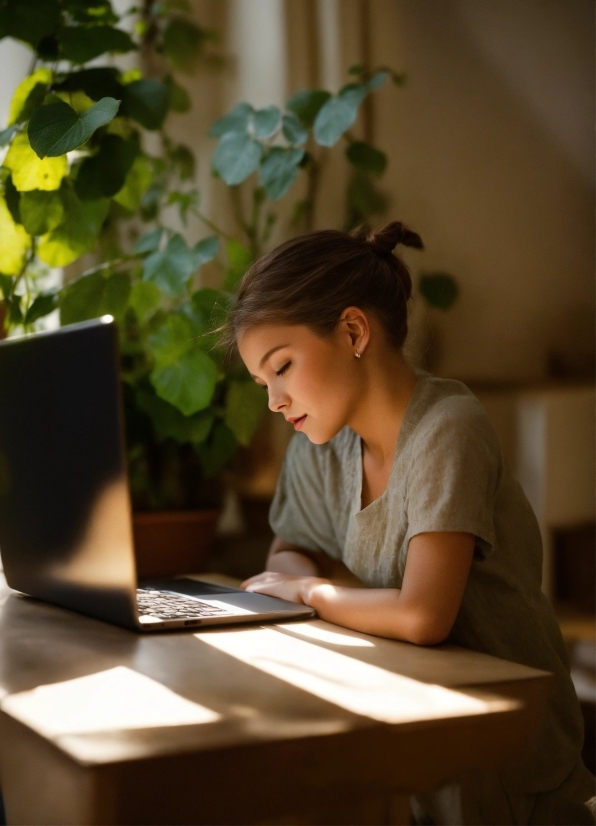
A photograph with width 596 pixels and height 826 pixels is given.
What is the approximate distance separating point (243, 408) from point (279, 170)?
1.71 feet

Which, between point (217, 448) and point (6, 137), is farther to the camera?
point (217, 448)

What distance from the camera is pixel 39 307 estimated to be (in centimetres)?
170

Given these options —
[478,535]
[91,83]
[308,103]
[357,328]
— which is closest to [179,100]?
[308,103]

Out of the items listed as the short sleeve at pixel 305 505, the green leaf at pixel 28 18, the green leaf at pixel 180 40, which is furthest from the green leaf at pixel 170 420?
the green leaf at pixel 180 40

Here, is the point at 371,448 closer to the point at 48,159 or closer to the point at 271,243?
the point at 48,159

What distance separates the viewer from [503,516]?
1.21 metres

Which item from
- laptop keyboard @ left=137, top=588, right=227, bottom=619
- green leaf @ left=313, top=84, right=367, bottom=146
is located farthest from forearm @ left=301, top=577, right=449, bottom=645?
green leaf @ left=313, top=84, right=367, bottom=146

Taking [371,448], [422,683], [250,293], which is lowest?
[422,683]

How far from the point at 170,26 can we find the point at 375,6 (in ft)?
1.82

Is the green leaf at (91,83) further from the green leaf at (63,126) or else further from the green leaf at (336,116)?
the green leaf at (336,116)

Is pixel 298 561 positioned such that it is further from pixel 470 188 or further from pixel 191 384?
pixel 470 188

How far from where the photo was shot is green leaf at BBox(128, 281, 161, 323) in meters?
1.82

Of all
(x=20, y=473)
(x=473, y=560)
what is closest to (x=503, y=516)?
(x=473, y=560)

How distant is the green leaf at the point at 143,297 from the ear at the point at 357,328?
2.18 ft
